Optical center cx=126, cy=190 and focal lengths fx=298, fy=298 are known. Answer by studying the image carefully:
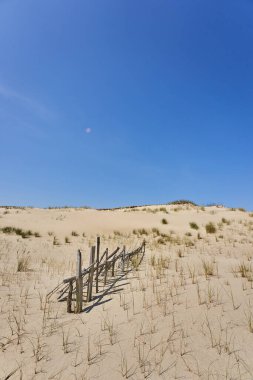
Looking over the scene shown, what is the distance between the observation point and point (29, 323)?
5.74m

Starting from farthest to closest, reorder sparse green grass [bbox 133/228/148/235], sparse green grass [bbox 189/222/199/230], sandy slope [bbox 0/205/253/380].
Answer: sparse green grass [bbox 189/222/199/230], sparse green grass [bbox 133/228/148/235], sandy slope [bbox 0/205/253/380]

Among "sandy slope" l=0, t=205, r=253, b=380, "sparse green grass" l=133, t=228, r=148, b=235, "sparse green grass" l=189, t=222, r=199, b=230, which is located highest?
"sparse green grass" l=189, t=222, r=199, b=230

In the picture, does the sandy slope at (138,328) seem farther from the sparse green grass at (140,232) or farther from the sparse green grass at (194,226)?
the sparse green grass at (194,226)

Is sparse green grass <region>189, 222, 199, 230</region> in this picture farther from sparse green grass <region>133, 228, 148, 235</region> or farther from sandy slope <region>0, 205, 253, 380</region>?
sandy slope <region>0, 205, 253, 380</region>

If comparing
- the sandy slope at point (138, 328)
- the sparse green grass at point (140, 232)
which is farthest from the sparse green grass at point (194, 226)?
the sandy slope at point (138, 328)

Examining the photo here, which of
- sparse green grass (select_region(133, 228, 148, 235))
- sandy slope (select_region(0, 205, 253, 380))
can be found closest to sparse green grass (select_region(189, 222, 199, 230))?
sparse green grass (select_region(133, 228, 148, 235))

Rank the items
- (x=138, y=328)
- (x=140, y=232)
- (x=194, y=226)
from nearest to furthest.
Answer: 1. (x=138, y=328)
2. (x=140, y=232)
3. (x=194, y=226)

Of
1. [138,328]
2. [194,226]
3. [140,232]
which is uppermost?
[194,226]

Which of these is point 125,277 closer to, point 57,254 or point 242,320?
point 242,320

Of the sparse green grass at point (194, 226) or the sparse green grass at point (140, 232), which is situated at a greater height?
the sparse green grass at point (194, 226)

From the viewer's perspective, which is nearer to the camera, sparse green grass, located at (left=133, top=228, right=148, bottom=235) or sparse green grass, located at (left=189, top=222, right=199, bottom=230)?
sparse green grass, located at (left=133, top=228, right=148, bottom=235)

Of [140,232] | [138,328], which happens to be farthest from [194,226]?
[138,328]

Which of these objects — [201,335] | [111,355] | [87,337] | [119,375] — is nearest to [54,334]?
[87,337]

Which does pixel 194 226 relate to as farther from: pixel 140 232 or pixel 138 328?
pixel 138 328
